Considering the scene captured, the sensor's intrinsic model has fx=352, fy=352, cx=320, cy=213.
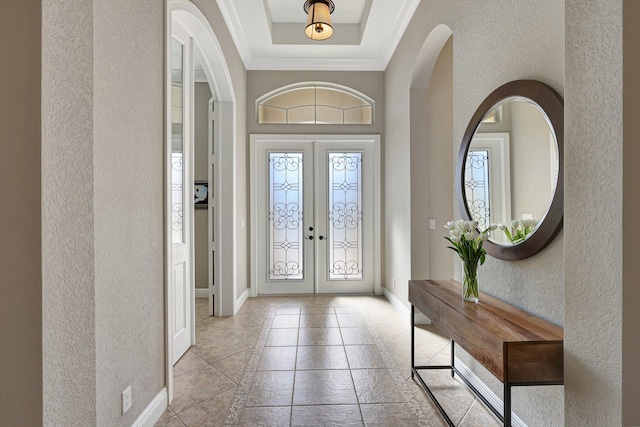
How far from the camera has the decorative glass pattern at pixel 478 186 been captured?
216 centimetres

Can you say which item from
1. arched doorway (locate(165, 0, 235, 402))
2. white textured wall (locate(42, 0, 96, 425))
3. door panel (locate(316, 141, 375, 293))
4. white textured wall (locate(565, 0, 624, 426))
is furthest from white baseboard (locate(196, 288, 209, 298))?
white textured wall (locate(565, 0, 624, 426))

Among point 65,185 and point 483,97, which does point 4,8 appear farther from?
point 483,97

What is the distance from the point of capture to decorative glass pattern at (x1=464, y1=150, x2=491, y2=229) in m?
2.16

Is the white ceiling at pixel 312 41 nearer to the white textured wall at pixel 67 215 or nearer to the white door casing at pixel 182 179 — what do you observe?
the white door casing at pixel 182 179

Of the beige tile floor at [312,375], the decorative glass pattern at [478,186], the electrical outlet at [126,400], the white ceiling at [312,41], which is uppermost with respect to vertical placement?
the white ceiling at [312,41]

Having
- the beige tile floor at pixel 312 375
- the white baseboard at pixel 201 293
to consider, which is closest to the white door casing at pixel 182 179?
the beige tile floor at pixel 312 375

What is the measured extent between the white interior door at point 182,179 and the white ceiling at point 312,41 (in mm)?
890

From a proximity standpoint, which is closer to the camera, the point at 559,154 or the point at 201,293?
Result: the point at 559,154

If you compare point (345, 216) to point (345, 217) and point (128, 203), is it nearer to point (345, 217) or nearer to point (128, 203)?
point (345, 217)

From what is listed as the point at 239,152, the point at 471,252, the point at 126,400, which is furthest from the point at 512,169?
the point at 239,152

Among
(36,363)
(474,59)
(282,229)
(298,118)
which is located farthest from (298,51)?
(36,363)

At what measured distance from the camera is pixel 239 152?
173 inches

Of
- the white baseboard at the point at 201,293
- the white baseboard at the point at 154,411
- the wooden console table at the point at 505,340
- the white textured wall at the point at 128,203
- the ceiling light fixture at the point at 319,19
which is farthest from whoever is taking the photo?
the white baseboard at the point at 201,293

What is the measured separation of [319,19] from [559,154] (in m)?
2.31
